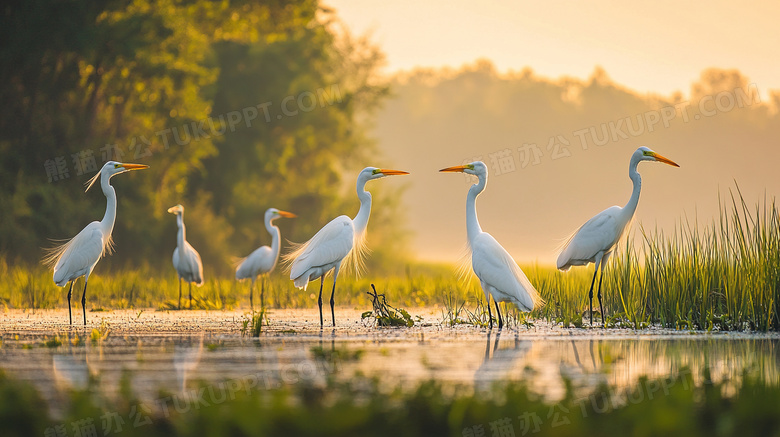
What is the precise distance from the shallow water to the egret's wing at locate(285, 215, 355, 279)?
102cm

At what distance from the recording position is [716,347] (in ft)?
27.1

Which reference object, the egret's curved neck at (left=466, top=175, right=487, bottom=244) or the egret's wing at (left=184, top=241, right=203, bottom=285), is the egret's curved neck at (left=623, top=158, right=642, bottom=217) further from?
the egret's wing at (left=184, top=241, right=203, bottom=285)

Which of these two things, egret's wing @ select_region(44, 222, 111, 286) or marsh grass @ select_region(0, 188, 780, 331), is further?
egret's wing @ select_region(44, 222, 111, 286)

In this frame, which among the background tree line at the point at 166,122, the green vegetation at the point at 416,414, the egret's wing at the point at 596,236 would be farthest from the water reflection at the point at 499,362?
the background tree line at the point at 166,122

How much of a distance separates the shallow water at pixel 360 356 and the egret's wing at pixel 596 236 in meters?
2.23

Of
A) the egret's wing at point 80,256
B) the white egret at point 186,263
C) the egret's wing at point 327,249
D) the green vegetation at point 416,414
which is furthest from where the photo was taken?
the white egret at point 186,263

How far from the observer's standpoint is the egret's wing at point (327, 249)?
39.8 feet

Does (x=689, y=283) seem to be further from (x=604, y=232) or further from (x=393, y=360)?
(x=393, y=360)

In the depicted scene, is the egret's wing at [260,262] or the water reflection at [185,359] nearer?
the water reflection at [185,359]

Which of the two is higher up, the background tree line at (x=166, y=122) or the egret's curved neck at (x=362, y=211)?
the background tree line at (x=166, y=122)

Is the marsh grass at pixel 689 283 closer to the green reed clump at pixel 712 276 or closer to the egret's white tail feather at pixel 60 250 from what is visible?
the green reed clump at pixel 712 276

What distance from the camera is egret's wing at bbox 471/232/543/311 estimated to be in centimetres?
1035

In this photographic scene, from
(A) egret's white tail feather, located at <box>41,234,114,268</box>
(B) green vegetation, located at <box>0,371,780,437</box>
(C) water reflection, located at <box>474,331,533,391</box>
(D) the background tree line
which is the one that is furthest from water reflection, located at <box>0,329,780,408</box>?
(D) the background tree line

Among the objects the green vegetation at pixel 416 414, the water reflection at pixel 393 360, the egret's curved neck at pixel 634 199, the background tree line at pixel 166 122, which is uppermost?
the background tree line at pixel 166 122
